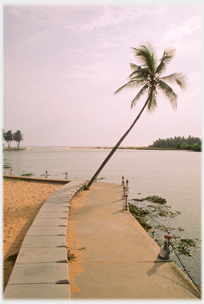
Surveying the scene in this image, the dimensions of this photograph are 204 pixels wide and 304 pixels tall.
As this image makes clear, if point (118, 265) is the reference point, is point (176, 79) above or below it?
above

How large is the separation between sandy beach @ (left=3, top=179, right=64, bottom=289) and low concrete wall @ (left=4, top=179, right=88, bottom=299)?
2.69 ft

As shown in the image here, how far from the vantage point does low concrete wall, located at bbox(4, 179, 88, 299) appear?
3793mm

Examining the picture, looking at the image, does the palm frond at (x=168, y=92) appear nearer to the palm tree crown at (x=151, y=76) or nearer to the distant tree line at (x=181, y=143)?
the palm tree crown at (x=151, y=76)

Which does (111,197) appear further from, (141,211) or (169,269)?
(169,269)

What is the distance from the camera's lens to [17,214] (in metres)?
10.4

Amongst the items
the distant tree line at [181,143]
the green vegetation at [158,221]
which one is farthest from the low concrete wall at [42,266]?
the distant tree line at [181,143]

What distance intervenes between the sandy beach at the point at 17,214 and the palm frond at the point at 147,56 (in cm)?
1162

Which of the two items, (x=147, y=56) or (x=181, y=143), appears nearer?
(x=147, y=56)

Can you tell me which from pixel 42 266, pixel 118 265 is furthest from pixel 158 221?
pixel 42 266

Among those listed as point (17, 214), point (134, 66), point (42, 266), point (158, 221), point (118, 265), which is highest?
point (134, 66)

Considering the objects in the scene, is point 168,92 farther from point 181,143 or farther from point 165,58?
point 181,143

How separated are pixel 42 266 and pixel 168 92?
1368cm

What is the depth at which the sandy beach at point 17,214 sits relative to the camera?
679 cm

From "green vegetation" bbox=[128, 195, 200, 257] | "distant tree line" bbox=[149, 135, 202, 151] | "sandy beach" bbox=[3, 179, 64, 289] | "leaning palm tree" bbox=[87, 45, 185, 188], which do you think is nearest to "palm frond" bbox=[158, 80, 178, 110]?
"leaning palm tree" bbox=[87, 45, 185, 188]
